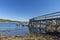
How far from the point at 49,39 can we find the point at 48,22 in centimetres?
386

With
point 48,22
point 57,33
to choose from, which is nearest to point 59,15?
point 57,33

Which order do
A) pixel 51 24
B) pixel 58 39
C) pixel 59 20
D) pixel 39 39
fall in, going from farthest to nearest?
1. pixel 51 24
2. pixel 59 20
3. pixel 39 39
4. pixel 58 39

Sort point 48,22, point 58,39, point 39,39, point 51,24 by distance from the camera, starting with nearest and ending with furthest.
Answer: point 58,39 < point 39,39 < point 51,24 < point 48,22

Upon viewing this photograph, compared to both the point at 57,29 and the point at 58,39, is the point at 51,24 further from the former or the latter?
the point at 58,39

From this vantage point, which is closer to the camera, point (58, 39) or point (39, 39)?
point (58, 39)

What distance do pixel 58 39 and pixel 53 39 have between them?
1.41 feet

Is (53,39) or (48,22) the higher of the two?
(48,22)

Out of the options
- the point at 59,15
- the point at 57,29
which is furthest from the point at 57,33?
the point at 59,15

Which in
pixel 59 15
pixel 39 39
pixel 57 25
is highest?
pixel 59 15

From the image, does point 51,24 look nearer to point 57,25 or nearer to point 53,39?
point 57,25

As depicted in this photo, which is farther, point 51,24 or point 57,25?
point 51,24

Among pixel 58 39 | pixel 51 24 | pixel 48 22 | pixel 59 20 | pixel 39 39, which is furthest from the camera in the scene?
pixel 48 22

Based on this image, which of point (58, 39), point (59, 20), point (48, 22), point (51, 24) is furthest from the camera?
point (48, 22)

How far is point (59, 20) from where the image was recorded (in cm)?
981
